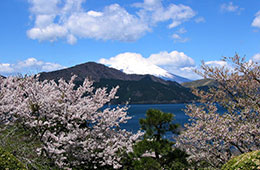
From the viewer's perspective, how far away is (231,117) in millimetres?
13180

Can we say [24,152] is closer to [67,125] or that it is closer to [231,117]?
[67,125]

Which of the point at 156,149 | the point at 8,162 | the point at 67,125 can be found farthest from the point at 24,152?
the point at 156,149

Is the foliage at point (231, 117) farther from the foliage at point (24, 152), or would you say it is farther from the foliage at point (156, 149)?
the foliage at point (24, 152)

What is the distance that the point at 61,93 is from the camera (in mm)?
12414

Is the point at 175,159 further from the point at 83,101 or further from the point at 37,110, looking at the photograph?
the point at 37,110

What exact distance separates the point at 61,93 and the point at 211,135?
27.5 feet

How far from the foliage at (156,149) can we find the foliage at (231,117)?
2556mm

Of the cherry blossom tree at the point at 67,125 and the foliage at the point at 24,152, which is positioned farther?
the cherry blossom tree at the point at 67,125

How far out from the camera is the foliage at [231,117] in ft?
40.5

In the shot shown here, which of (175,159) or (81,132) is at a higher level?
(81,132)

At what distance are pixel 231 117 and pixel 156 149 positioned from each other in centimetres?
471

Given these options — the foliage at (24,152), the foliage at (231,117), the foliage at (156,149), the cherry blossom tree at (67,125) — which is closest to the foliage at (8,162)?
the foliage at (24,152)

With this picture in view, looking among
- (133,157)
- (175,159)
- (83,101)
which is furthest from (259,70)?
(83,101)

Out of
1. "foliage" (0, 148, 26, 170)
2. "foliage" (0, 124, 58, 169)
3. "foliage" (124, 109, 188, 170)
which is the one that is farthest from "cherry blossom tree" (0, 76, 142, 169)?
"foliage" (0, 148, 26, 170)
